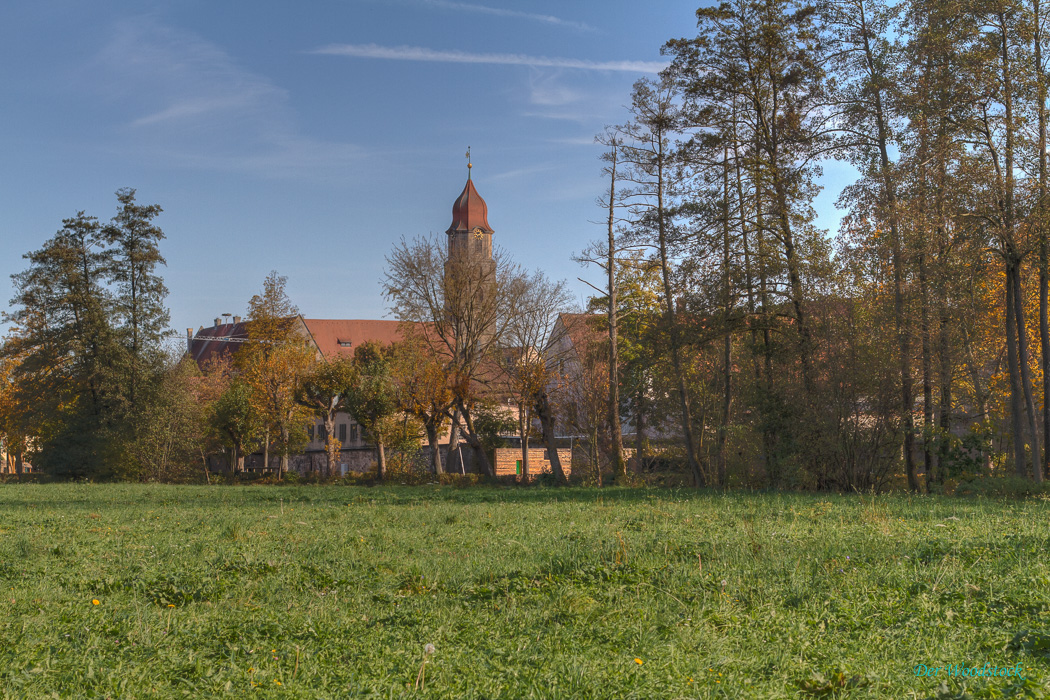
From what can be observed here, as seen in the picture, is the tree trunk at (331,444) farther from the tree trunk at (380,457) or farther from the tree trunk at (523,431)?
the tree trunk at (523,431)

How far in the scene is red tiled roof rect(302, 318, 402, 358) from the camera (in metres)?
81.8

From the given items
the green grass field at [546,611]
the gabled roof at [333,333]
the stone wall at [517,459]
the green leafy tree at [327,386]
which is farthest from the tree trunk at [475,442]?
the gabled roof at [333,333]

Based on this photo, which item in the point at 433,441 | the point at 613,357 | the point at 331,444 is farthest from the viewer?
the point at 331,444

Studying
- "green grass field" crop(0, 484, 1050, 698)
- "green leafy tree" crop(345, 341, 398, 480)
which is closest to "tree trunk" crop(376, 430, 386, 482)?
"green leafy tree" crop(345, 341, 398, 480)

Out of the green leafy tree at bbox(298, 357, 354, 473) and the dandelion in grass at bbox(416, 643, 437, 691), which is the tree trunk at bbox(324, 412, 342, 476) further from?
the dandelion in grass at bbox(416, 643, 437, 691)

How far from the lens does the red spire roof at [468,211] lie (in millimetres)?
87438

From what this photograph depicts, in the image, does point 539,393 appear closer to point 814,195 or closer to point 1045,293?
point 814,195

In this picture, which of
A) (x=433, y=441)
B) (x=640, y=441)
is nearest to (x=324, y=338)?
(x=433, y=441)

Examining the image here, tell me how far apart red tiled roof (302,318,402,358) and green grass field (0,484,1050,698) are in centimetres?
7228

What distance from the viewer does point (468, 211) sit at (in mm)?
87688

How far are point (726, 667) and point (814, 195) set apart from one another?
20.3 meters

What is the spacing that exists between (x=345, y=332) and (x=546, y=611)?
8032cm

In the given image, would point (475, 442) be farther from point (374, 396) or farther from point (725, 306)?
point (725, 306)

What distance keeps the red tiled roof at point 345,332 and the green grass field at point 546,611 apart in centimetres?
7228
